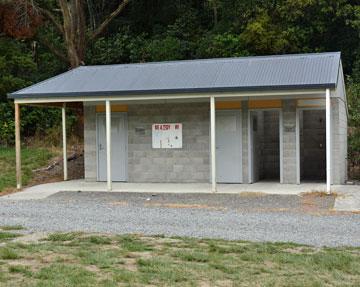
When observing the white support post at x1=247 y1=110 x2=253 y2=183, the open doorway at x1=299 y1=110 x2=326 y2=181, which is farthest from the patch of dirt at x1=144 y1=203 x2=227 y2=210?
the open doorway at x1=299 y1=110 x2=326 y2=181

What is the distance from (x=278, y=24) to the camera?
27.7 m

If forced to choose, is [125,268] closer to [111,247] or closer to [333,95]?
[111,247]

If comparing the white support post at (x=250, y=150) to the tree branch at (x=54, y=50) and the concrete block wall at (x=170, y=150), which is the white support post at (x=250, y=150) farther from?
the tree branch at (x=54, y=50)

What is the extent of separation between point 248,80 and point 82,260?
9221mm

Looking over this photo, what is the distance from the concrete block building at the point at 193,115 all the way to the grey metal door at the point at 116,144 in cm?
3

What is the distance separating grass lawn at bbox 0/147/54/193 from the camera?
1809 cm

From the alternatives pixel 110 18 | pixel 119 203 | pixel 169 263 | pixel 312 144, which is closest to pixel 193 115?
pixel 312 144

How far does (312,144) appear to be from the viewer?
19.6 meters

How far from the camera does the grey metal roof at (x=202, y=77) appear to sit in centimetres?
1496

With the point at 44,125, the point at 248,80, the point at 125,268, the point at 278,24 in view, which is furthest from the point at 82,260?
the point at 278,24

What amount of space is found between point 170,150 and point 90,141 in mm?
2622

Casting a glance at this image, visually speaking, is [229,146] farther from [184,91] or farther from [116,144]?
[116,144]

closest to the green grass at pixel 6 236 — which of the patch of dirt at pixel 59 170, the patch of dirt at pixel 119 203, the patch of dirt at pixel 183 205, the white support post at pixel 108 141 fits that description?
the patch of dirt at pixel 119 203

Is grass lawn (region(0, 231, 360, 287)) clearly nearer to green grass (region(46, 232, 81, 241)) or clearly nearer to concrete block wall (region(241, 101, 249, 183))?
green grass (region(46, 232, 81, 241))
